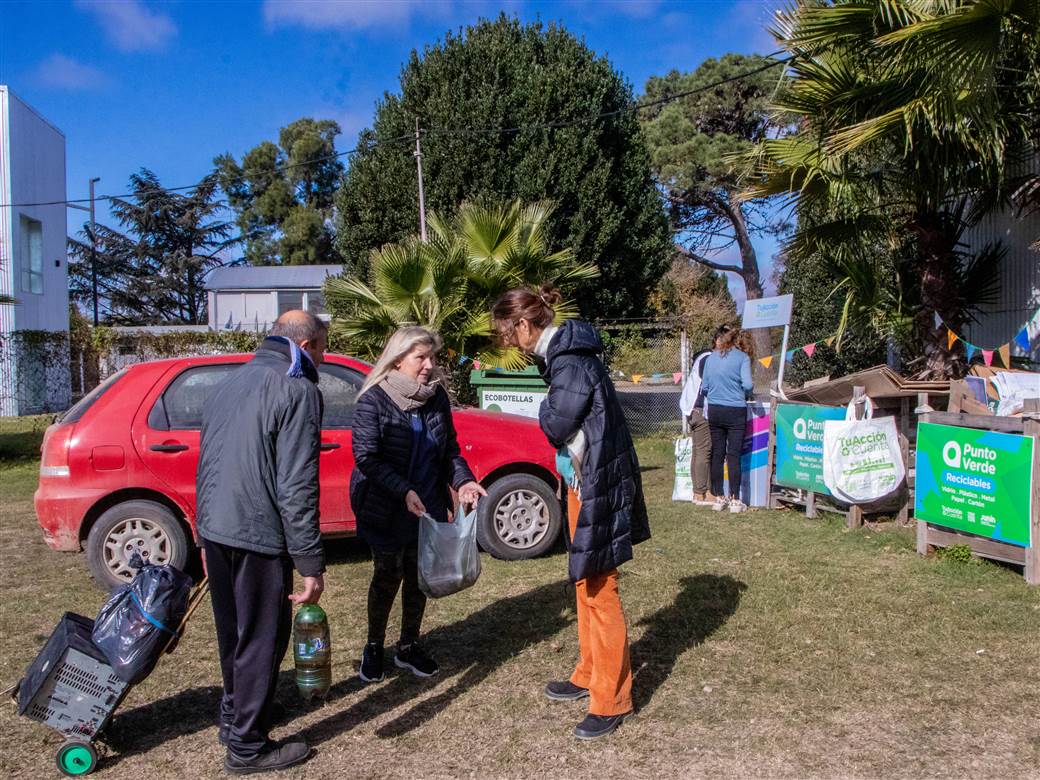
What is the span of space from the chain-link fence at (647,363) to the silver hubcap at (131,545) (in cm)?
1113

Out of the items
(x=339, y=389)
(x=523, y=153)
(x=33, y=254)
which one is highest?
(x=523, y=153)

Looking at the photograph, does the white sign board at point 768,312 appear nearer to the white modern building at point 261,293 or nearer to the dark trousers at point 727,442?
the dark trousers at point 727,442

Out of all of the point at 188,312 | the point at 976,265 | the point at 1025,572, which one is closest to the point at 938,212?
the point at 976,265

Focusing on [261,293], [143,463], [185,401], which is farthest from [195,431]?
[261,293]

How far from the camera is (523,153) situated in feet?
57.7

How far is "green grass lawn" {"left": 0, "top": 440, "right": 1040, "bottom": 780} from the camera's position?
11.9 ft

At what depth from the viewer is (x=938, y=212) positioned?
896cm

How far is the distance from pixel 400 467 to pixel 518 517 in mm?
2680

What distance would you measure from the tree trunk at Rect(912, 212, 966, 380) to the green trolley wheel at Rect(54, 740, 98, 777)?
786 centimetres

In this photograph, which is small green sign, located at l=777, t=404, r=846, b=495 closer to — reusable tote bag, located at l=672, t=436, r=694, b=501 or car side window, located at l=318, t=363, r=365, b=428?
reusable tote bag, located at l=672, t=436, r=694, b=501

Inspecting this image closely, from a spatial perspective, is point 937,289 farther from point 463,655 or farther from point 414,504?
point 414,504

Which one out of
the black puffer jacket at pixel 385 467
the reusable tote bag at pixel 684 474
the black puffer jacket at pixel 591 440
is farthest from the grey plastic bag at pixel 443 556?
the reusable tote bag at pixel 684 474

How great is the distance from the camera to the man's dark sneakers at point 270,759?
353 centimetres

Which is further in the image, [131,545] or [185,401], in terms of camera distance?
[185,401]
